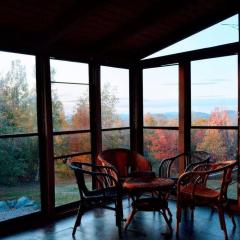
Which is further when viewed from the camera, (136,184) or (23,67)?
(23,67)

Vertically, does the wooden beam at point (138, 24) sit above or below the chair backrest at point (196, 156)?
above

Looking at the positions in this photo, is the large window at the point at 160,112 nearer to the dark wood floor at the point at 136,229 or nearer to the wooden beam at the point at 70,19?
the dark wood floor at the point at 136,229

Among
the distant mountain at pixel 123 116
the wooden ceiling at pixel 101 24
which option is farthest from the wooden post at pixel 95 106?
the distant mountain at pixel 123 116

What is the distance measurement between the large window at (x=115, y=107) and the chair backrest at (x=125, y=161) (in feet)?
1.28

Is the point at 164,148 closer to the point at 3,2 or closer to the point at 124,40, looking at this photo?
the point at 124,40

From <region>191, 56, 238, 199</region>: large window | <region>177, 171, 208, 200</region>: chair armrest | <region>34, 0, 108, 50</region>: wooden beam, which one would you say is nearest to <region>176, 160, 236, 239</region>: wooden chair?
<region>177, 171, 208, 200</region>: chair armrest

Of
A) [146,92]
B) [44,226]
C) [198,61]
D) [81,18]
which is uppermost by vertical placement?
[81,18]

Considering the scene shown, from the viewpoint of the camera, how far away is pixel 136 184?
3758mm

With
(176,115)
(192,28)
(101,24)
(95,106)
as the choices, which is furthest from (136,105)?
(101,24)

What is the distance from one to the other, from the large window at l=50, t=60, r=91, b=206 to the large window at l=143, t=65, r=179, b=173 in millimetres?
1182

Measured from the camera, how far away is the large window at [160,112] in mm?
5113

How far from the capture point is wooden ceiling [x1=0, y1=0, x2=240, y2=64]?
11.6 feet

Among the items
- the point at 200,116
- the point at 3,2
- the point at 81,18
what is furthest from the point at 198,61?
the point at 3,2

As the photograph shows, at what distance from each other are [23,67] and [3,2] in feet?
3.10
